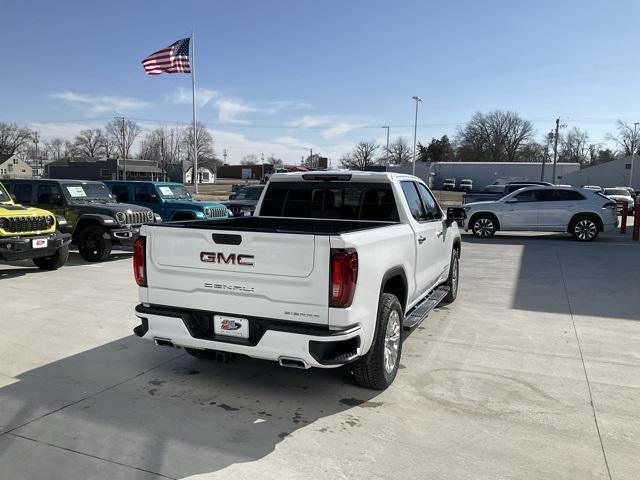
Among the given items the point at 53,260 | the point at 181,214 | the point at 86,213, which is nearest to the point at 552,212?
the point at 181,214

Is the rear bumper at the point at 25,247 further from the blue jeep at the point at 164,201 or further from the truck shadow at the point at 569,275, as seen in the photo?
the truck shadow at the point at 569,275

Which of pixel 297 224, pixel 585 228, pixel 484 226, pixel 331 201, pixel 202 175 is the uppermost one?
pixel 202 175

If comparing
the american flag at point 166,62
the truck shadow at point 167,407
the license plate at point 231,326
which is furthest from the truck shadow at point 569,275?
the american flag at point 166,62

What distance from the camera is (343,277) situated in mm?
3533

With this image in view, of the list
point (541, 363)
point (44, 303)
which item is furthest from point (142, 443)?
point (44, 303)

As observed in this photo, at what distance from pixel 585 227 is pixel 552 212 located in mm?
1081

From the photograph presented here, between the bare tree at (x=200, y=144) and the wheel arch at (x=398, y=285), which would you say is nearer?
the wheel arch at (x=398, y=285)

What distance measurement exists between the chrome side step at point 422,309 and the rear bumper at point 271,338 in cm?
117

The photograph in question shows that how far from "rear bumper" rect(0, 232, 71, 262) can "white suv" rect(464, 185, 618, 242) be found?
1282 cm

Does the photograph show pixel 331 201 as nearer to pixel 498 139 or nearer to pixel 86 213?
pixel 86 213

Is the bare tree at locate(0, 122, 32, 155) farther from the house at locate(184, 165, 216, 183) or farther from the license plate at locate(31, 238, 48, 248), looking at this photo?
the license plate at locate(31, 238, 48, 248)

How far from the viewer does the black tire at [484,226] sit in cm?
1714

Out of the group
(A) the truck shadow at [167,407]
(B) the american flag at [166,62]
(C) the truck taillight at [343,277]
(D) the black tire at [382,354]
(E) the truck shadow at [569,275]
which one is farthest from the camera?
(B) the american flag at [166,62]

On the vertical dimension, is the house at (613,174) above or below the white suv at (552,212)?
above
